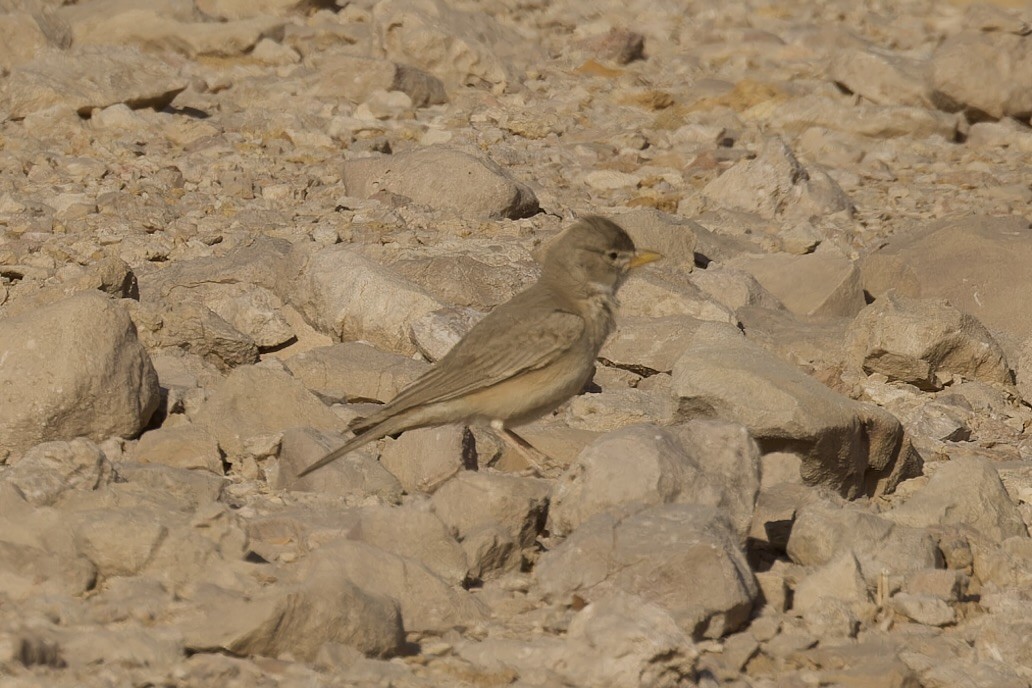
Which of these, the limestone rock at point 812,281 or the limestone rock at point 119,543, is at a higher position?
the limestone rock at point 119,543

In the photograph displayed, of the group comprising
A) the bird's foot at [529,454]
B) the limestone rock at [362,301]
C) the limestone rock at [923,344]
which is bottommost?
the limestone rock at [923,344]

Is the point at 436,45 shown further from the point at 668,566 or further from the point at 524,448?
the point at 668,566

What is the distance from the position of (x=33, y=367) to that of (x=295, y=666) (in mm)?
2740

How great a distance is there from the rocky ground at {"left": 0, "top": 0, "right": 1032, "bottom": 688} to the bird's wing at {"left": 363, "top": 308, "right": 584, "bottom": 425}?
0.79ft

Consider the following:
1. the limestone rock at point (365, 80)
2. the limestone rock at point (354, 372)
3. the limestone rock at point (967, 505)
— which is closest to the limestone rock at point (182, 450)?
the limestone rock at point (354, 372)

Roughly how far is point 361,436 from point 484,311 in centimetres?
297

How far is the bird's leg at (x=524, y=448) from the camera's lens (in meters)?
6.79

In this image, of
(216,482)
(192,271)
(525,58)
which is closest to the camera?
(216,482)

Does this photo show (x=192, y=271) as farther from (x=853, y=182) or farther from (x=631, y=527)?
(x=853, y=182)

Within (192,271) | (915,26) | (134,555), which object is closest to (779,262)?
(192,271)

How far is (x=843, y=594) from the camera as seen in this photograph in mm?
5500

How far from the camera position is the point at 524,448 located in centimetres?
691

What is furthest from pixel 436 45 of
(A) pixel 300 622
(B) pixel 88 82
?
(A) pixel 300 622

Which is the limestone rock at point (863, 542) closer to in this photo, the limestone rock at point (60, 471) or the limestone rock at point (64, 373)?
the limestone rock at point (60, 471)
